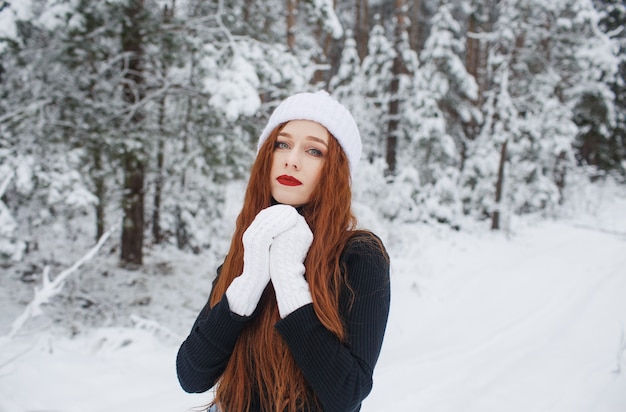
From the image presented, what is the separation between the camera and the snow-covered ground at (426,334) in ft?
10.6

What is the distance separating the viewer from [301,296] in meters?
1.29

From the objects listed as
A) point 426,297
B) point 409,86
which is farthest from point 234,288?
point 409,86

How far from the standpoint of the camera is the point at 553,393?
A: 11.4 feet

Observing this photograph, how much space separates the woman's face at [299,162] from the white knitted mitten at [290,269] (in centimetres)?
23

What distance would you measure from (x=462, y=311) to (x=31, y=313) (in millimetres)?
5427

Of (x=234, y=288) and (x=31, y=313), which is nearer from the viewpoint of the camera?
(x=234, y=288)

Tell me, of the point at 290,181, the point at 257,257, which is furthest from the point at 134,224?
the point at 257,257

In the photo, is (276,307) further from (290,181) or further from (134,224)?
(134,224)

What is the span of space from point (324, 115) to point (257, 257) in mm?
661

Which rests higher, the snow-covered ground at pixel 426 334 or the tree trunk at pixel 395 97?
the tree trunk at pixel 395 97

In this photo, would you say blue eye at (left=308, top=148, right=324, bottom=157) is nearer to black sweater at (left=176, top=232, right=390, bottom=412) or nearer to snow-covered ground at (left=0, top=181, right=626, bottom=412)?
black sweater at (left=176, top=232, right=390, bottom=412)

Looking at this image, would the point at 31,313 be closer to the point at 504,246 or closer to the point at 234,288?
the point at 234,288

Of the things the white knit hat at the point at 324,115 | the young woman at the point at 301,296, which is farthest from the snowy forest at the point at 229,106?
the young woman at the point at 301,296

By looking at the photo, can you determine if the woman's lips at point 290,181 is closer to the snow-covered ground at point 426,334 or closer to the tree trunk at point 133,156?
the snow-covered ground at point 426,334
